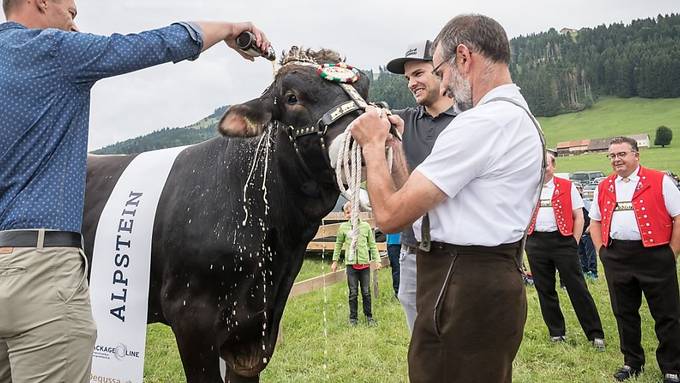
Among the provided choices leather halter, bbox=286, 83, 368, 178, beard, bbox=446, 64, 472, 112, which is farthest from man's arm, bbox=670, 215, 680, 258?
beard, bbox=446, 64, 472, 112

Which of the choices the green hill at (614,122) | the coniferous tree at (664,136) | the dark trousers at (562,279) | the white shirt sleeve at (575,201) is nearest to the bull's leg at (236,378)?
the dark trousers at (562,279)

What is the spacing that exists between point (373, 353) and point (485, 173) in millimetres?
5217

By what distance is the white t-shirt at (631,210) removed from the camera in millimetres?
5691

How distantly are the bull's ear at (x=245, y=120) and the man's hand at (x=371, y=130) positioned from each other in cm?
108

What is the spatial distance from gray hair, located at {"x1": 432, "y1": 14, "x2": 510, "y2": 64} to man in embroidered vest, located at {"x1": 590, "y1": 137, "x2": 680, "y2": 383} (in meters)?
4.52

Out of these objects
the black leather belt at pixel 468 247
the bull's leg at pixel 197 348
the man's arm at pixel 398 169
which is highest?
the man's arm at pixel 398 169

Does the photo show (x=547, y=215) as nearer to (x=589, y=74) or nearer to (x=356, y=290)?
(x=356, y=290)

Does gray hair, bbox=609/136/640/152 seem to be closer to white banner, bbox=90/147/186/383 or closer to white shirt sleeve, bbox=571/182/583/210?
white shirt sleeve, bbox=571/182/583/210

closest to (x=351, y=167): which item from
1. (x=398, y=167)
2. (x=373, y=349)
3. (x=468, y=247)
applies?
(x=398, y=167)

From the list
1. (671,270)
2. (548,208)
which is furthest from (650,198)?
(548,208)

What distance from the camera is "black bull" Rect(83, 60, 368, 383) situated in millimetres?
3111

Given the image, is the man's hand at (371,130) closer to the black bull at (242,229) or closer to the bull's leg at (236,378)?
the black bull at (242,229)

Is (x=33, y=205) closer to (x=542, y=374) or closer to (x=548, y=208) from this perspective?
(x=542, y=374)

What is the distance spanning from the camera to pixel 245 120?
10.4 ft
